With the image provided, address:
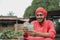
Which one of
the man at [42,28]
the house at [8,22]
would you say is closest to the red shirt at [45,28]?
the man at [42,28]

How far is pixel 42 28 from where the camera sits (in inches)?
160

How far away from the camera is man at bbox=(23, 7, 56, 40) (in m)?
3.83

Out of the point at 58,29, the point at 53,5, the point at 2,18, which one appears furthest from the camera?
the point at 53,5

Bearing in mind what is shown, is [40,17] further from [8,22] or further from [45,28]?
[8,22]

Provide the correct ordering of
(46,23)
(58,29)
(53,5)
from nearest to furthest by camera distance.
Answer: (46,23)
(58,29)
(53,5)

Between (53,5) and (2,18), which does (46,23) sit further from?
(53,5)

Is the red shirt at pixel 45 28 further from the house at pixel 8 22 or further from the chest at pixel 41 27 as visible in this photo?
the house at pixel 8 22

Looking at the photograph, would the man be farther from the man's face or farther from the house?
the house

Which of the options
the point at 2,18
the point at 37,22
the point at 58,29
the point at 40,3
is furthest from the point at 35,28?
the point at 40,3

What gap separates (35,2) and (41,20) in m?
43.5

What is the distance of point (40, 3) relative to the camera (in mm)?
45438

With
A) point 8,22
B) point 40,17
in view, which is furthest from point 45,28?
point 8,22

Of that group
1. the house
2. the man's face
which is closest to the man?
the man's face

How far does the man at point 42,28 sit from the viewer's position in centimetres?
383
